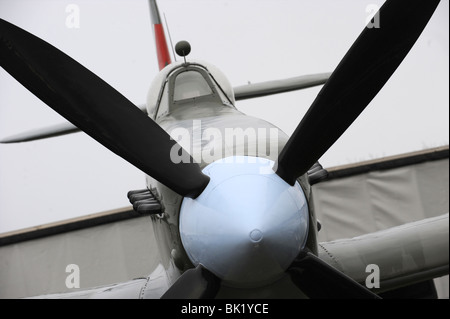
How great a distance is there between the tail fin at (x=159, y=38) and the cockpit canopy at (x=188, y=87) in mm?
2644

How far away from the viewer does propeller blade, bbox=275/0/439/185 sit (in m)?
2.98

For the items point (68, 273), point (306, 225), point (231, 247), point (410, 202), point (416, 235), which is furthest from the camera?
point (410, 202)

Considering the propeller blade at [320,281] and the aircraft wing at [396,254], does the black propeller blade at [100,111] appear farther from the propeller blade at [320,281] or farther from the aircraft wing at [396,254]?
the aircraft wing at [396,254]

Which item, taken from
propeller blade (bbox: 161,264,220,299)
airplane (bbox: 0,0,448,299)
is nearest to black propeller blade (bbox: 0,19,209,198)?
airplane (bbox: 0,0,448,299)

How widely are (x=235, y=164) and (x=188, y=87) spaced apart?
5.48 ft

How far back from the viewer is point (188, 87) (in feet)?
15.1

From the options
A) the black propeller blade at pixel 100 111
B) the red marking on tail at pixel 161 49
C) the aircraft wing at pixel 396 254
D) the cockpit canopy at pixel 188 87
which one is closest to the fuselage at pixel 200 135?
the cockpit canopy at pixel 188 87

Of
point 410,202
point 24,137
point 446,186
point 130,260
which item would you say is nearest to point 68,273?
point 130,260

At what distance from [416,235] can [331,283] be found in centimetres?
237

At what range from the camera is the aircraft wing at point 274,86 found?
6434mm

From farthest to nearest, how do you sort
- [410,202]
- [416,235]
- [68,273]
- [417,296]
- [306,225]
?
[410,202] < [68,273] < [417,296] < [416,235] < [306,225]

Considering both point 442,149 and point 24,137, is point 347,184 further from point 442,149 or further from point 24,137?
point 24,137

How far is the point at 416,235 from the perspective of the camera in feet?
17.8
